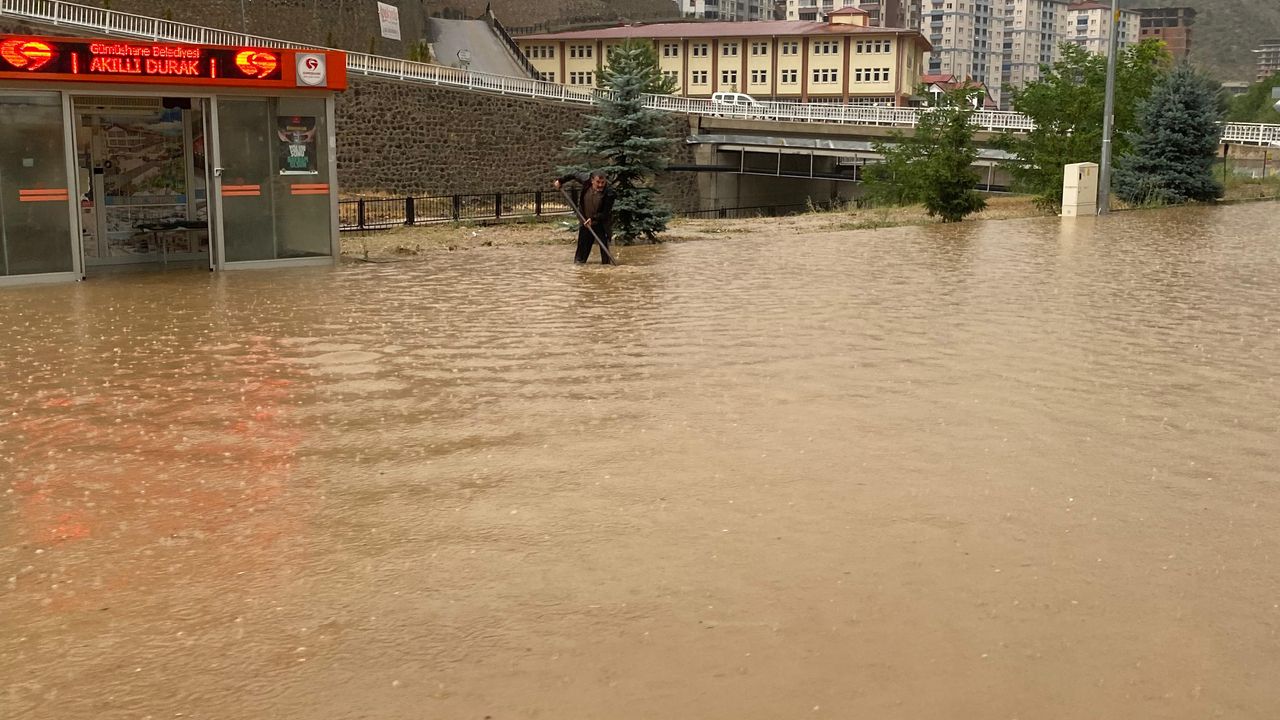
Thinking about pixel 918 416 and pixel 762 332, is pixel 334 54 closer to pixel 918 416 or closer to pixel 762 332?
pixel 762 332

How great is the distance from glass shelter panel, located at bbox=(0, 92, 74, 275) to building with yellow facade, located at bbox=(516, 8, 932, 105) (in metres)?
93.7

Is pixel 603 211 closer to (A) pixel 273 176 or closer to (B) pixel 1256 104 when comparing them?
(A) pixel 273 176

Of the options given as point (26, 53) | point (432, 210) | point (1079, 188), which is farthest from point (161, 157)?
point (1079, 188)

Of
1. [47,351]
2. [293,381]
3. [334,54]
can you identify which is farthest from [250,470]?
[334,54]

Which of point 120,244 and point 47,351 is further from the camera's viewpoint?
point 120,244

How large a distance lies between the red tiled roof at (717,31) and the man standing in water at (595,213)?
9083 centimetres

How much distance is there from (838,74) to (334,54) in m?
96.1

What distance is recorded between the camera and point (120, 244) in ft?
64.5

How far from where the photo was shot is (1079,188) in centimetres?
3058

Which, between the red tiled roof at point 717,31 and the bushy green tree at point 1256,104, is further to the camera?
the bushy green tree at point 1256,104

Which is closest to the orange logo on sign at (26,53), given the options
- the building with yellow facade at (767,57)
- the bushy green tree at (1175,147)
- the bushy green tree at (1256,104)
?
the bushy green tree at (1175,147)

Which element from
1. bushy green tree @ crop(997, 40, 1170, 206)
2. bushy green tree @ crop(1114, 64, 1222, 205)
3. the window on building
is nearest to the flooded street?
bushy green tree @ crop(1114, 64, 1222, 205)

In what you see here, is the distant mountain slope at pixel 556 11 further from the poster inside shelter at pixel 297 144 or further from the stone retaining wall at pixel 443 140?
the poster inside shelter at pixel 297 144

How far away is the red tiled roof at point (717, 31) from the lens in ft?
356
